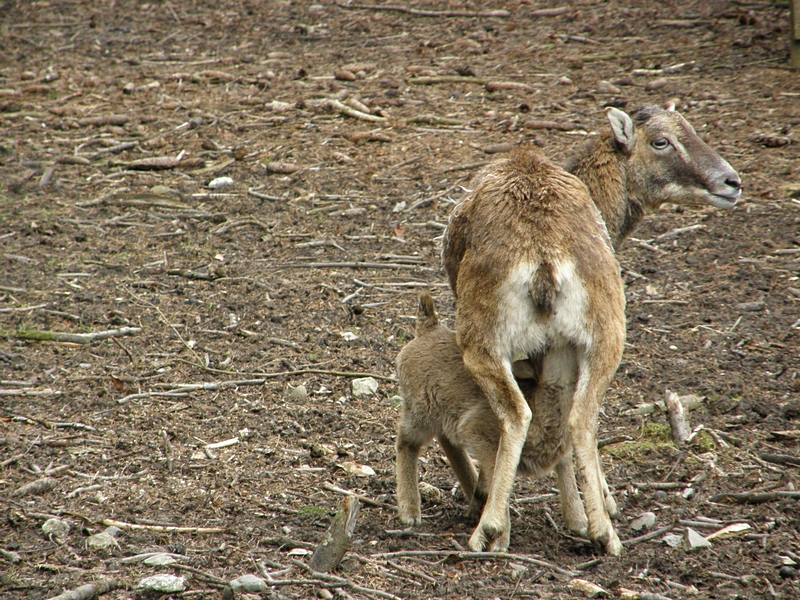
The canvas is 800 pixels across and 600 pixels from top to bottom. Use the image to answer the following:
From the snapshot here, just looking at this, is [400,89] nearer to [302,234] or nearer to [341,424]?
[302,234]

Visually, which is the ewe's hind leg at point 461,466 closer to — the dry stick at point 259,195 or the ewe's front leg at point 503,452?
the ewe's front leg at point 503,452

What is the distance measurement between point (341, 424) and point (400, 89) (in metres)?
5.83

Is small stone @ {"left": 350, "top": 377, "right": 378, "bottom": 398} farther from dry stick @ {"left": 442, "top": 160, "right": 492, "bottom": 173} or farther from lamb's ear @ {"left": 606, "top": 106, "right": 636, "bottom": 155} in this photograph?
dry stick @ {"left": 442, "top": 160, "right": 492, "bottom": 173}

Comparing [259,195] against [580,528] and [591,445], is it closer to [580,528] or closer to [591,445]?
[580,528]

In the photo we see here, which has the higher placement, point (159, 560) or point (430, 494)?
point (159, 560)

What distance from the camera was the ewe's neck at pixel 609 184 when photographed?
520cm

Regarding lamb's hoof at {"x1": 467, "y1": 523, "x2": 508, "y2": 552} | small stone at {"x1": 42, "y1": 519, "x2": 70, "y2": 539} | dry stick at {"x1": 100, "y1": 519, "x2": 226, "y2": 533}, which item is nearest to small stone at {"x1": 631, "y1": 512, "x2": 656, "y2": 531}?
lamb's hoof at {"x1": 467, "y1": 523, "x2": 508, "y2": 552}

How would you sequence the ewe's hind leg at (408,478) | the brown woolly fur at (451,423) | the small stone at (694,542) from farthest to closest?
the ewe's hind leg at (408,478) < the brown woolly fur at (451,423) < the small stone at (694,542)

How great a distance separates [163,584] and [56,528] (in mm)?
808

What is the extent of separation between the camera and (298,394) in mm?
5719

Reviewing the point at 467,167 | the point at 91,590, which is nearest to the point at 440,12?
the point at 467,167

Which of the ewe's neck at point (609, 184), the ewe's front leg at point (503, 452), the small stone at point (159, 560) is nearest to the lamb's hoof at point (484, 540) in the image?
the ewe's front leg at point (503, 452)

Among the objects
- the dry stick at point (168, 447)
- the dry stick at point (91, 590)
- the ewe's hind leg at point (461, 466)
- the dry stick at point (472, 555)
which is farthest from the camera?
the dry stick at point (168, 447)

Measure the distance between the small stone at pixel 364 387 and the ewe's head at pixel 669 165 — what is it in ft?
6.74
